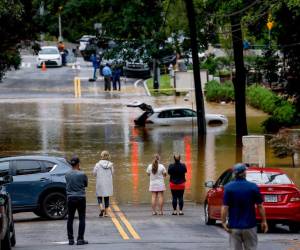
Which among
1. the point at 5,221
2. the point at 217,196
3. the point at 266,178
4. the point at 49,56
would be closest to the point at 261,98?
the point at 49,56

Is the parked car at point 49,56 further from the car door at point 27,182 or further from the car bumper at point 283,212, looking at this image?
the car bumper at point 283,212

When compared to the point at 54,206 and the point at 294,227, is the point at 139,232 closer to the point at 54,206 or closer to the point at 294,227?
the point at 294,227

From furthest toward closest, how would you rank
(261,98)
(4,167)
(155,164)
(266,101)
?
1. (261,98)
2. (266,101)
3. (155,164)
4. (4,167)

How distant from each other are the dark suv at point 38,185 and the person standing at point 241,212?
10.9 meters

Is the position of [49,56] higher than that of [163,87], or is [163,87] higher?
[49,56]

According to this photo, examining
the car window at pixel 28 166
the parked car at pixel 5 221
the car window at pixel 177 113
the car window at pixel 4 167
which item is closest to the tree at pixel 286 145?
the car window at pixel 28 166

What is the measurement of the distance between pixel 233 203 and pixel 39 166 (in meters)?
11.3

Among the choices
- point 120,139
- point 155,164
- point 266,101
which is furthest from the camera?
point 266,101

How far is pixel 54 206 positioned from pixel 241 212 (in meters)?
11.2

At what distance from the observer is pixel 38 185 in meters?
24.0

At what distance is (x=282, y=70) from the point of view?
154 feet

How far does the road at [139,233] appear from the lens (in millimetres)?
18656

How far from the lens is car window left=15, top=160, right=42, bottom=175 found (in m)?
24.2

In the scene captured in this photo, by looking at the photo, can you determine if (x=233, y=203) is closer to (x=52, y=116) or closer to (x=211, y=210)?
(x=211, y=210)
